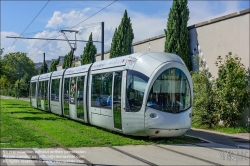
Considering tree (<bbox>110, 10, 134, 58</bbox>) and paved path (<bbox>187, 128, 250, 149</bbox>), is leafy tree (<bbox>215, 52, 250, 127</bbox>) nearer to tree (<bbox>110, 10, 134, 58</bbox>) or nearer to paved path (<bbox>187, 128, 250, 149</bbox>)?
paved path (<bbox>187, 128, 250, 149</bbox>)

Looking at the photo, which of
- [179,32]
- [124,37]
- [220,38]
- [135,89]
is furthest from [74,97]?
[124,37]

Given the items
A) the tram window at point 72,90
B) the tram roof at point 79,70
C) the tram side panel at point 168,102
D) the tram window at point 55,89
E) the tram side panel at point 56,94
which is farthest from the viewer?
the tram window at point 55,89

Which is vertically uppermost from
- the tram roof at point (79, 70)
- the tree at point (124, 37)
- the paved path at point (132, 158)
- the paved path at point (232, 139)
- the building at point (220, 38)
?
the tree at point (124, 37)

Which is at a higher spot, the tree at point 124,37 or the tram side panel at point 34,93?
the tree at point 124,37

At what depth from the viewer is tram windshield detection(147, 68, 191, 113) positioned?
12.8 metres

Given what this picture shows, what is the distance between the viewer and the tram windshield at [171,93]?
1275cm

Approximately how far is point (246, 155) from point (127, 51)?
23.4 m

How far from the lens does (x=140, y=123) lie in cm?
1279

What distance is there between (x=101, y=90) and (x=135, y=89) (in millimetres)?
3158

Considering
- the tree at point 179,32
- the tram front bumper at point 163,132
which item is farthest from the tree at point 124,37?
the tram front bumper at point 163,132

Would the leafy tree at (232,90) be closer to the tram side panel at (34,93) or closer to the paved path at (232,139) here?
the paved path at (232,139)

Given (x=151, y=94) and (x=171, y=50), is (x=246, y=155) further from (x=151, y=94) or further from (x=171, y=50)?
(x=171, y=50)

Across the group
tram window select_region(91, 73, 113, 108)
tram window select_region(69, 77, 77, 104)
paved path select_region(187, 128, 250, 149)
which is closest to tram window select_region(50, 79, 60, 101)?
tram window select_region(69, 77, 77, 104)

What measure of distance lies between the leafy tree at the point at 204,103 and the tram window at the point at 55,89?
352 inches
